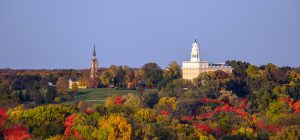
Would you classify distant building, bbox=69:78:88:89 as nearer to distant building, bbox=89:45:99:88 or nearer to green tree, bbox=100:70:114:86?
distant building, bbox=89:45:99:88

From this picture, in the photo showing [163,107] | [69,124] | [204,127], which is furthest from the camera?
[163,107]

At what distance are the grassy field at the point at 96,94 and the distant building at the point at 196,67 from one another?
12531mm

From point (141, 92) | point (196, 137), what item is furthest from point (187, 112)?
point (196, 137)

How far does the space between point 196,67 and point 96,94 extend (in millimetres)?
A: 20008

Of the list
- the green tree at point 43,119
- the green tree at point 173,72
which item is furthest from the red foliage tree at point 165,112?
the green tree at point 173,72

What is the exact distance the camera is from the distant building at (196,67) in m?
135

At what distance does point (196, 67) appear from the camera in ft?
446

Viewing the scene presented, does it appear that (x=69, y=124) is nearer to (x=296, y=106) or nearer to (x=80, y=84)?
(x=296, y=106)

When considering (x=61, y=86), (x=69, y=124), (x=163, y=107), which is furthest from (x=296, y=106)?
(x=61, y=86)

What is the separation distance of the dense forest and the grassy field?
160cm

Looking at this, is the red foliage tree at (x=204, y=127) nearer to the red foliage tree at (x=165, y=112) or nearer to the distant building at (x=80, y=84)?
the red foliage tree at (x=165, y=112)


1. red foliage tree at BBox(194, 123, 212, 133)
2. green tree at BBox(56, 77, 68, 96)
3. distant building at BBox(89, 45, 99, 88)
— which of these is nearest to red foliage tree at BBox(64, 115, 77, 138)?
red foliage tree at BBox(194, 123, 212, 133)

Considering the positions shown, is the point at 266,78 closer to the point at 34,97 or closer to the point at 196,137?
the point at 34,97

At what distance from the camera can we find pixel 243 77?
424 feet
